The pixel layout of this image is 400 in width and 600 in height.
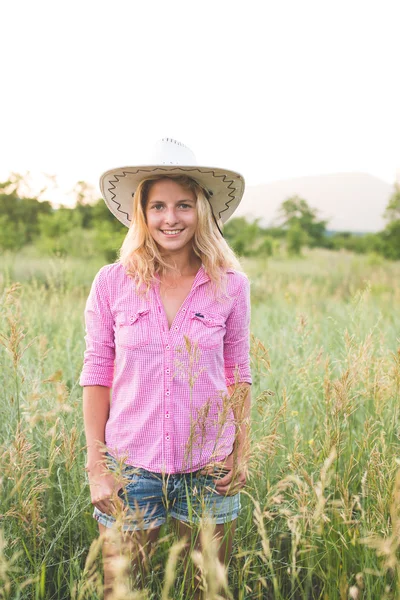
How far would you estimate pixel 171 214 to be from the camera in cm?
187

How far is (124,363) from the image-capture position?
1791 millimetres

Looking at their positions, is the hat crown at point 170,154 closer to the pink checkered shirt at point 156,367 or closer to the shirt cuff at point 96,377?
the pink checkered shirt at point 156,367

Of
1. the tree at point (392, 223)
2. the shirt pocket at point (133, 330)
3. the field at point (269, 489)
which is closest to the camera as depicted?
the field at point (269, 489)

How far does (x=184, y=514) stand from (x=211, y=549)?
0.78 meters

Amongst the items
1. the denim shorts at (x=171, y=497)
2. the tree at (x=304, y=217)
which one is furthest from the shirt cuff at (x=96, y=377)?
the tree at (x=304, y=217)

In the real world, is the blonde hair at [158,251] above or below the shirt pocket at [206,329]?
above

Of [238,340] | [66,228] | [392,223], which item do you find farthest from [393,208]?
[238,340]

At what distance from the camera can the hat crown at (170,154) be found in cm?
190

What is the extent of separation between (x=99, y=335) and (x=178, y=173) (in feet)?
2.08

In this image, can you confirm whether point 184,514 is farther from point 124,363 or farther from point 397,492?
point 397,492

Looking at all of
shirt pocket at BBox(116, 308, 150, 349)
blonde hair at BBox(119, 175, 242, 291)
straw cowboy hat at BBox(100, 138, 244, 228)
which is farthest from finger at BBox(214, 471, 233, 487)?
straw cowboy hat at BBox(100, 138, 244, 228)

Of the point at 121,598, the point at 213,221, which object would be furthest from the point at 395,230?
the point at 121,598

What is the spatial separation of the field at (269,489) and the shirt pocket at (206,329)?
0.23 m

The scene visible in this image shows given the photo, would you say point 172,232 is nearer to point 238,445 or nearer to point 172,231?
point 172,231
